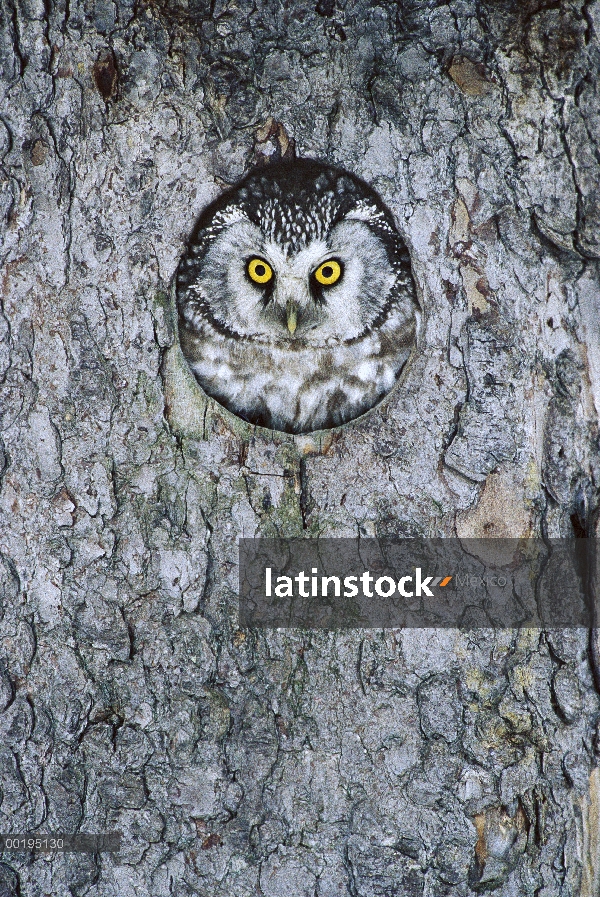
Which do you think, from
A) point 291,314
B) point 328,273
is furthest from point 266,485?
point 328,273

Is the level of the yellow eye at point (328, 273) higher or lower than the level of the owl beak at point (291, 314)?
higher

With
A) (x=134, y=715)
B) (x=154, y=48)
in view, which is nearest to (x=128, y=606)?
(x=134, y=715)

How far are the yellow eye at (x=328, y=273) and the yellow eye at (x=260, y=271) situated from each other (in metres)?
0.11

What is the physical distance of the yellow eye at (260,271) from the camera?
1.64 m

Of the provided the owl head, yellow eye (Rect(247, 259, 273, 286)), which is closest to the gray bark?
the owl head

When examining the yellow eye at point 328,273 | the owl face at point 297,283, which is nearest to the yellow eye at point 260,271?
the owl face at point 297,283

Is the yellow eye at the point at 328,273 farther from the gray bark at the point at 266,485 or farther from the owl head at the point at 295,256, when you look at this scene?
the gray bark at the point at 266,485

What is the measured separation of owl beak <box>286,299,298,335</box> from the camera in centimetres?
161

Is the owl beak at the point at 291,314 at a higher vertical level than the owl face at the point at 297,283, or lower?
lower

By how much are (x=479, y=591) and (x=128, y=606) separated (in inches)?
31.3

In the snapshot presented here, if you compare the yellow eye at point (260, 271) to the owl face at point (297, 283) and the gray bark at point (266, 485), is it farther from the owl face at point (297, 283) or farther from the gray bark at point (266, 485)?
the gray bark at point (266, 485)

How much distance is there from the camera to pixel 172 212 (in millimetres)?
1608

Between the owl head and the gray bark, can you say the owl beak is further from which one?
the gray bark

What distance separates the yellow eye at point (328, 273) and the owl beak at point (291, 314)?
0.31ft
